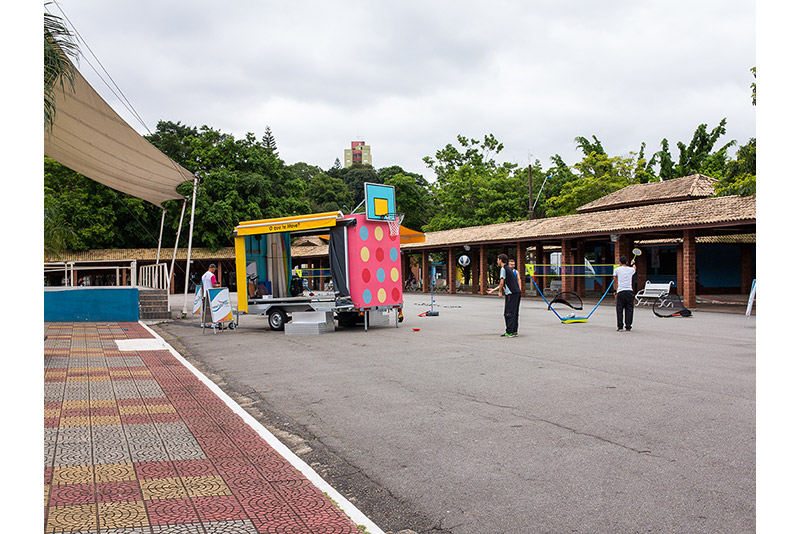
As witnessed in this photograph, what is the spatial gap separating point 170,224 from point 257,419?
155 feet

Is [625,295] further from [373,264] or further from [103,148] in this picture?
[103,148]

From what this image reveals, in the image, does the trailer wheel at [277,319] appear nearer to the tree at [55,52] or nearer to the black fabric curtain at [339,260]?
the black fabric curtain at [339,260]

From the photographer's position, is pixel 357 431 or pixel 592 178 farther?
pixel 592 178

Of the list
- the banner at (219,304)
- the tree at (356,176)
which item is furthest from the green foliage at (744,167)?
the tree at (356,176)

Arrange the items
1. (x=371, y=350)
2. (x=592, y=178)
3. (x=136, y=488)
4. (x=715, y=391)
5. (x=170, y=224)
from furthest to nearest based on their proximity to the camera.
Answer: (x=170, y=224)
(x=592, y=178)
(x=371, y=350)
(x=715, y=391)
(x=136, y=488)

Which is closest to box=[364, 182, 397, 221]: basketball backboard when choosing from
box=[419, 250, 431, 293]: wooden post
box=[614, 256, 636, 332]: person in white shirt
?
box=[614, 256, 636, 332]: person in white shirt

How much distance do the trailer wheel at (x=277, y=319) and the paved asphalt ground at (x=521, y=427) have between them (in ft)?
13.3

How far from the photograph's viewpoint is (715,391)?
24.6 feet

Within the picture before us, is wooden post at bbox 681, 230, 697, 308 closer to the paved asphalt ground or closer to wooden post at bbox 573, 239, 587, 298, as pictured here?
wooden post at bbox 573, 239, 587, 298

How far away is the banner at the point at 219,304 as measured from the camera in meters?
16.0

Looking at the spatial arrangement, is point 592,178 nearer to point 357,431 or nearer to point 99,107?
point 99,107

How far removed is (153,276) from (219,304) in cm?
1116

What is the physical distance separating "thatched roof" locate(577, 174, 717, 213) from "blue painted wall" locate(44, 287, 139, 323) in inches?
1191
